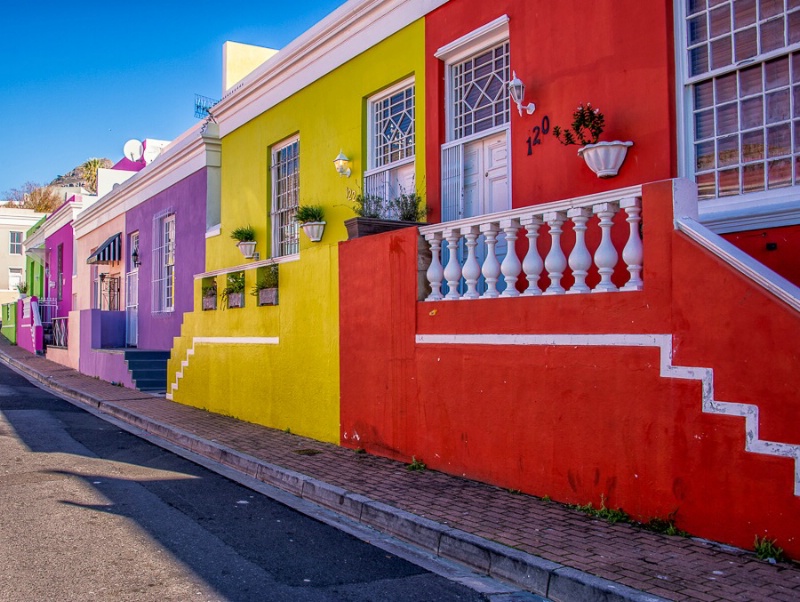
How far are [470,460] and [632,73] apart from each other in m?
3.97

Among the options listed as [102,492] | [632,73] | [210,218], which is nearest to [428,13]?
[632,73]

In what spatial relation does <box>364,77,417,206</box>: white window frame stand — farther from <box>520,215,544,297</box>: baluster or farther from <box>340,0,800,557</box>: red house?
<box>520,215,544,297</box>: baluster

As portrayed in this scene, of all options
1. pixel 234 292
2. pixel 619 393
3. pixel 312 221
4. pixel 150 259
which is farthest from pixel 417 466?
pixel 150 259

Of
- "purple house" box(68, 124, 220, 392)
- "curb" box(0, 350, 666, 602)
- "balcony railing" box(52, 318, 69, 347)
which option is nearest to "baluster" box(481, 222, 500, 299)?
"curb" box(0, 350, 666, 602)

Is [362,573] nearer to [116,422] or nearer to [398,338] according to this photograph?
[398,338]

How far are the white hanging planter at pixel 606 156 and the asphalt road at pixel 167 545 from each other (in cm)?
407

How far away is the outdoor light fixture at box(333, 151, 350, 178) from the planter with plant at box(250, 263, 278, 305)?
168cm

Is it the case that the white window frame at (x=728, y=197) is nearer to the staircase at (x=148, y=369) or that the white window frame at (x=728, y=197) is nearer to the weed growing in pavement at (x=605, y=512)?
the weed growing in pavement at (x=605, y=512)

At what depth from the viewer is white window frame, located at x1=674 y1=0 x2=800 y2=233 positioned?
599 centimetres

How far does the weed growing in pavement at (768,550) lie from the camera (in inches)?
187

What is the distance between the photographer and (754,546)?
491 centimetres

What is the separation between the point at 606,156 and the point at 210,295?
7.98m

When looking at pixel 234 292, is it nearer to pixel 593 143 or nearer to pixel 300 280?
pixel 300 280

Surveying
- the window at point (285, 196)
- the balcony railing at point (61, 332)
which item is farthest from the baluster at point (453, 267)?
the balcony railing at point (61, 332)
